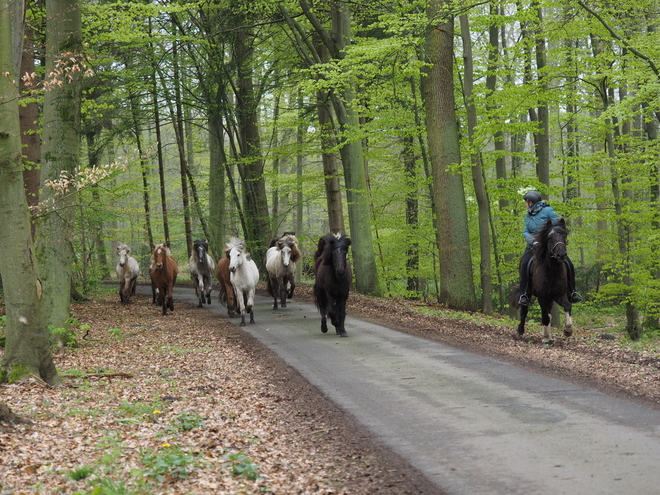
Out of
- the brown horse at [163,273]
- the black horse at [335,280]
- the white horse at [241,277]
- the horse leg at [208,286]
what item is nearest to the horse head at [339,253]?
the black horse at [335,280]

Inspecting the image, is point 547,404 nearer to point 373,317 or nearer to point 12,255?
point 12,255

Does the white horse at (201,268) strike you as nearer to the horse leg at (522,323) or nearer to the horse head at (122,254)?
the horse head at (122,254)

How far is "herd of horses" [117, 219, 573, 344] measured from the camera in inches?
484

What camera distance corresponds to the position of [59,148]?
39.8ft

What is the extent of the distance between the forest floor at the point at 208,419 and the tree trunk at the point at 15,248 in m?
0.38

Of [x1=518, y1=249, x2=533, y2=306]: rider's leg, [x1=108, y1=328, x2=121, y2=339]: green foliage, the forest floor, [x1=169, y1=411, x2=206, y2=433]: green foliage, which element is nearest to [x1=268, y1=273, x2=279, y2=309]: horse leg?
the forest floor

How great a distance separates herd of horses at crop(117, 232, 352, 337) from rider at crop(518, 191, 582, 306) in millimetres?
3627

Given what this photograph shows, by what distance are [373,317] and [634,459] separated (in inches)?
452

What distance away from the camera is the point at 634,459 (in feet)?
18.1

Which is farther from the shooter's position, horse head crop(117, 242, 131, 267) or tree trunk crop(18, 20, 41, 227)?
horse head crop(117, 242, 131, 267)

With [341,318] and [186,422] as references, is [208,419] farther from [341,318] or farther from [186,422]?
[341,318]

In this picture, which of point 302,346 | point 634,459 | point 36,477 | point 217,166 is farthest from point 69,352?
point 217,166

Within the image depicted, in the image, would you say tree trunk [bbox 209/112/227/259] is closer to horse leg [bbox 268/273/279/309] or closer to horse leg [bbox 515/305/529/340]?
horse leg [bbox 268/273/279/309]

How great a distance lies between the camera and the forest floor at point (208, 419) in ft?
17.3
